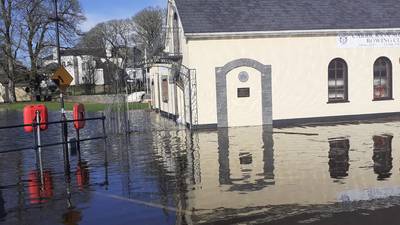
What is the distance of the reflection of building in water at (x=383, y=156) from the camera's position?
10.8m

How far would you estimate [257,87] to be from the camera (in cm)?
2198

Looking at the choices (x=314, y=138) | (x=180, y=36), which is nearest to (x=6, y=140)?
(x=180, y=36)

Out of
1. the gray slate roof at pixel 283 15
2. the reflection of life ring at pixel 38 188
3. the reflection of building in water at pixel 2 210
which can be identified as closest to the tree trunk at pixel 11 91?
the gray slate roof at pixel 283 15

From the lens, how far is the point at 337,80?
23188mm

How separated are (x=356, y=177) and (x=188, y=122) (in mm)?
12314

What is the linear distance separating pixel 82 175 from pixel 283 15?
45.4ft

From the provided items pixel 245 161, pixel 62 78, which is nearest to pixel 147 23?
pixel 62 78

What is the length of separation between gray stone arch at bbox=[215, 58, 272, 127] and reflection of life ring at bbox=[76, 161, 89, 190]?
8.93m

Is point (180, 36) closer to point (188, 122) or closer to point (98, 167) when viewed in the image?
point (188, 122)

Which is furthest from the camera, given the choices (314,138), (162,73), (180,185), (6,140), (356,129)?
(162,73)

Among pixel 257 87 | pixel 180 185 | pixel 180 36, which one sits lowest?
pixel 180 185

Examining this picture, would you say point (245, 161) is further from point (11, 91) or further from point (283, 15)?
point (11, 91)

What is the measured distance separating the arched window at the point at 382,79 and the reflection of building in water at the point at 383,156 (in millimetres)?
7561

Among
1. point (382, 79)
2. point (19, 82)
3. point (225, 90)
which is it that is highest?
point (19, 82)
